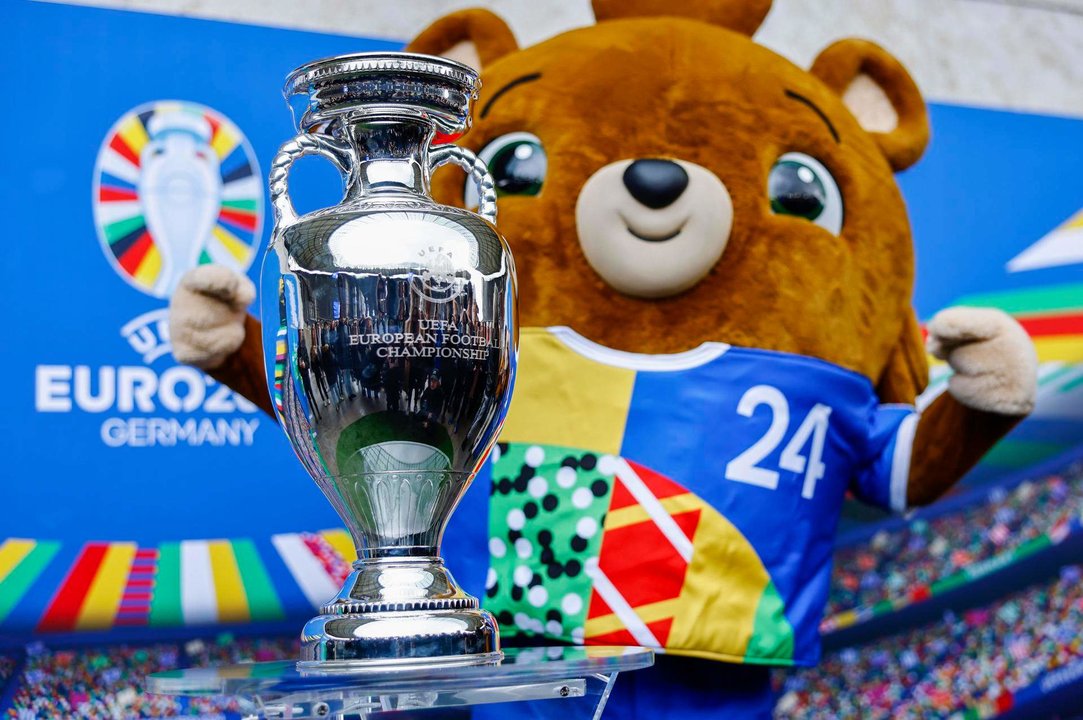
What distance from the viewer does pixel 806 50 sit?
2443 millimetres

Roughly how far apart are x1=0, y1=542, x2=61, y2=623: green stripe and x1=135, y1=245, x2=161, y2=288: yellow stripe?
38cm

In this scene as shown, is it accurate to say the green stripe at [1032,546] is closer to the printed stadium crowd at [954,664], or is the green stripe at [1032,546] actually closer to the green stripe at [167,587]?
the printed stadium crowd at [954,664]

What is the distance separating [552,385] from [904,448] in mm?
469

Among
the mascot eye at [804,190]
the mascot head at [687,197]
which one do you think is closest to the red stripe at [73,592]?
the mascot head at [687,197]

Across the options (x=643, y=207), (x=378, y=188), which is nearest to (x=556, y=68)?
(x=643, y=207)

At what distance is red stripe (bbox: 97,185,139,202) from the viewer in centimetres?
191

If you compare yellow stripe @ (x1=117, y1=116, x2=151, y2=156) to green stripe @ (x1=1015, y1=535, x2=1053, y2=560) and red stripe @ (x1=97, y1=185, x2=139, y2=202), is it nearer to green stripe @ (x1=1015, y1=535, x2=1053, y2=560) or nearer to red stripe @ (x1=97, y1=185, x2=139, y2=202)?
red stripe @ (x1=97, y1=185, x2=139, y2=202)

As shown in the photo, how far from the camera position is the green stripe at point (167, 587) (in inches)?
76.0

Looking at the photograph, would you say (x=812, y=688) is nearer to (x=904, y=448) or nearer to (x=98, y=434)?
(x=904, y=448)

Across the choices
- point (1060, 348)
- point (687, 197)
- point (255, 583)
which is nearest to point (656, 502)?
point (687, 197)

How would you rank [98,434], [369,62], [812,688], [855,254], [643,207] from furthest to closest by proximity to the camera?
[812,688] < [98,434] < [855,254] < [643,207] < [369,62]

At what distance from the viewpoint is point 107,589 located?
191 cm

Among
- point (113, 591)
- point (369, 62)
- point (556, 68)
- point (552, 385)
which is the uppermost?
point (556, 68)

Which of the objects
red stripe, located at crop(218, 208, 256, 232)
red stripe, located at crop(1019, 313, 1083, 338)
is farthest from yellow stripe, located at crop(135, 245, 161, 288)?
red stripe, located at crop(1019, 313, 1083, 338)
